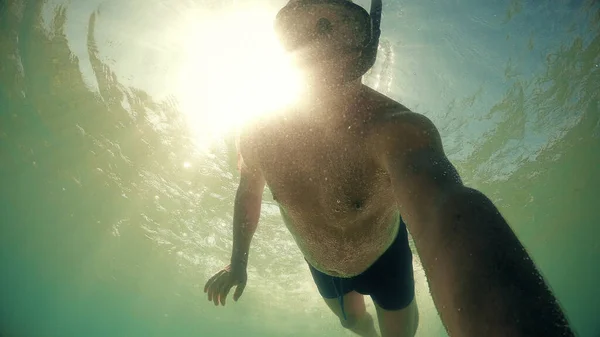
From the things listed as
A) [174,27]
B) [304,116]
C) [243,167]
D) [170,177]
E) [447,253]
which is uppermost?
[447,253]

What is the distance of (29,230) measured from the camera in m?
34.1

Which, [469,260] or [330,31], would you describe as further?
[330,31]

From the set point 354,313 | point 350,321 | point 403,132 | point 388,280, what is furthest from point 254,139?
point 350,321

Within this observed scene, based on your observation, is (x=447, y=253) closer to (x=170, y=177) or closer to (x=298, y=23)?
(x=298, y=23)

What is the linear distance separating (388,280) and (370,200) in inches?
75.0

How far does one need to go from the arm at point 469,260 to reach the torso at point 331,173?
56cm

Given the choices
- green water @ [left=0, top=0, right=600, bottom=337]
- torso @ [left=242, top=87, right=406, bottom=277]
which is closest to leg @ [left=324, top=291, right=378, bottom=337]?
torso @ [left=242, top=87, right=406, bottom=277]

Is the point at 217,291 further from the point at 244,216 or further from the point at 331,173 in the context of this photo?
the point at 331,173

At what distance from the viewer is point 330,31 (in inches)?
87.7

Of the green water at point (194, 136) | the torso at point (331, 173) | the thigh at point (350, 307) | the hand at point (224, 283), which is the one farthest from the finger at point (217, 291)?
the green water at point (194, 136)

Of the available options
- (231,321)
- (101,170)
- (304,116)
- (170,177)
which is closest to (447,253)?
(304,116)

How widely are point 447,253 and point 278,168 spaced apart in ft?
5.23

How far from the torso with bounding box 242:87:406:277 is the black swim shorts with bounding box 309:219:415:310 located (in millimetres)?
843

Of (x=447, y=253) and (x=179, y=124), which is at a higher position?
(x=447, y=253)
